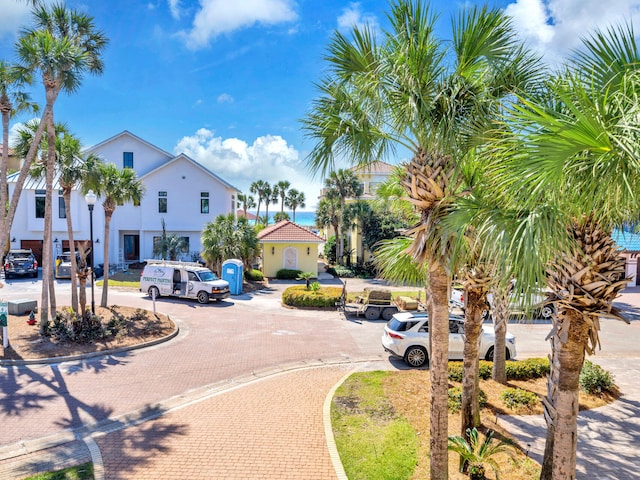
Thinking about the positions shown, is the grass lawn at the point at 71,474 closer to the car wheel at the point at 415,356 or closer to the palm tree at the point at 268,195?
the car wheel at the point at 415,356

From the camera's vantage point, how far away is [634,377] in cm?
1253

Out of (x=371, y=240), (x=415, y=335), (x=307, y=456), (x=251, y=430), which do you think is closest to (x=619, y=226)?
(x=307, y=456)

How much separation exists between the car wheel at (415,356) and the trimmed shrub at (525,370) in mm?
2448

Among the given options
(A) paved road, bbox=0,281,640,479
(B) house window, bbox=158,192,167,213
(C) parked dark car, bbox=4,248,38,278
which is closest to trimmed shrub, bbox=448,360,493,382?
(A) paved road, bbox=0,281,640,479

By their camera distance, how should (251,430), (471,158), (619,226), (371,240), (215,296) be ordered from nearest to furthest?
(619,226), (471,158), (251,430), (215,296), (371,240)

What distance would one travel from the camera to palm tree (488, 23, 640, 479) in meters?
3.22

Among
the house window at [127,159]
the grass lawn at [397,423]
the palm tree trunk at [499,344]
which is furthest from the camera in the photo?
the house window at [127,159]

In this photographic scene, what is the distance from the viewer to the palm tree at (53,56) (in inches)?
490

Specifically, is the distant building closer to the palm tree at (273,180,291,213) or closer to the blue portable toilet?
the blue portable toilet

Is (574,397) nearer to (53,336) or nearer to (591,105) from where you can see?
(591,105)

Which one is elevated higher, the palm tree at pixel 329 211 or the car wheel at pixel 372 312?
the palm tree at pixel 329 211

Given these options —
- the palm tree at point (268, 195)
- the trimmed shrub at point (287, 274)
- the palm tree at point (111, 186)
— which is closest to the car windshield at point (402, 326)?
the palm tree at point (111, 186)

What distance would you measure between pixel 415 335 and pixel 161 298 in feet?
50.2

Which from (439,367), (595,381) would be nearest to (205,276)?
(439,367)
